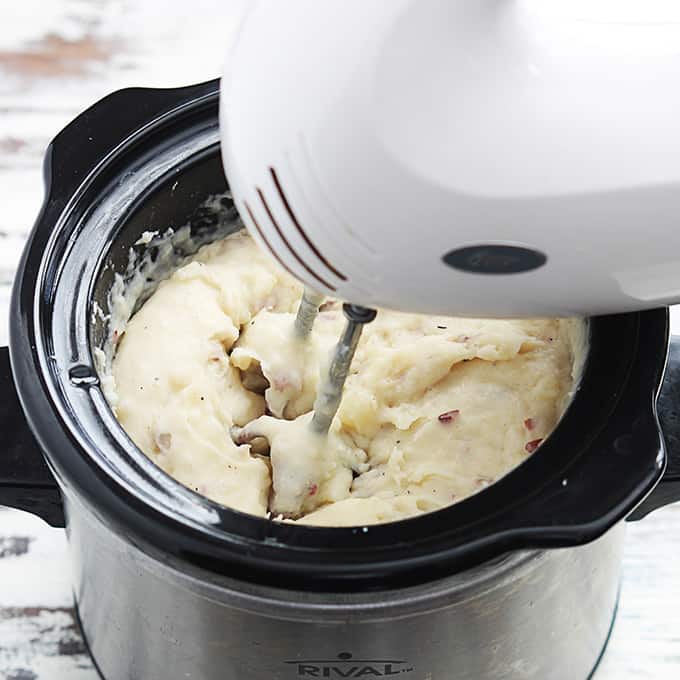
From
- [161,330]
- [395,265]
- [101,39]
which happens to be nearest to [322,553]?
[395,265]

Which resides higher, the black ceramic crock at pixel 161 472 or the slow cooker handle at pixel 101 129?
the slow cooker handle at pixel 101 129

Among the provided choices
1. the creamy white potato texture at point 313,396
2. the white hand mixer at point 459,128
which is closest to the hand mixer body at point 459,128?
the white hand mixer at point 459,128

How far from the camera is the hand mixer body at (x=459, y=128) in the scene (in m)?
0.70

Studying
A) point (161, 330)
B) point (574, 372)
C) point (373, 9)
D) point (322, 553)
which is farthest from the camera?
point (161, 330)

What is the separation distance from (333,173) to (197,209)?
1.54 ft

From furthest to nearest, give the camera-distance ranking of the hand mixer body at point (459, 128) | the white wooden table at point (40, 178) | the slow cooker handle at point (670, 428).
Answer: the white wooden table at point (40, 178)
the slow cooker handle at point (670, 428)
the hand mixer body at point (459, 128)

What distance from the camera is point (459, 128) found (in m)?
0.71

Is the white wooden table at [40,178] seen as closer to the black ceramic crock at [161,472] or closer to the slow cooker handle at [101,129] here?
the black ceramic crock at [161,472]

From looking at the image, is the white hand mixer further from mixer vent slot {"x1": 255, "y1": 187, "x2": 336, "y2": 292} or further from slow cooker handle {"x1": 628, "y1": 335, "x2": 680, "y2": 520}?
slow cooker handle {"x1": 628, "y1": 335, "x2": 680, "y2": 520}

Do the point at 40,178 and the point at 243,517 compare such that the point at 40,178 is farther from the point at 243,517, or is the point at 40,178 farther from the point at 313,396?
the point at 243,517

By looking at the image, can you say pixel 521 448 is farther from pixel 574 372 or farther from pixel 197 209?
pixel 197 209

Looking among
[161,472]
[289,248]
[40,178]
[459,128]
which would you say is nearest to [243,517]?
[161,472]

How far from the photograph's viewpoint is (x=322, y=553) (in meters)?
0.86

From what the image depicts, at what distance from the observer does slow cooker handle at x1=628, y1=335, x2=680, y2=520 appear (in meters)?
1.01
